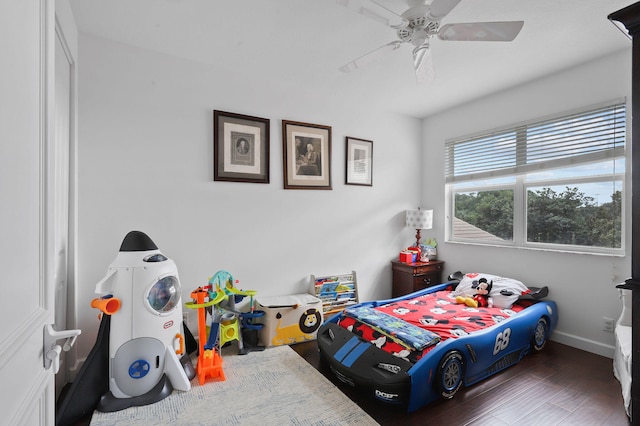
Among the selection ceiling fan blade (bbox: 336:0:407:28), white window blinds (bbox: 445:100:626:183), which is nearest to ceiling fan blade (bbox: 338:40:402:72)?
ceiling fan blade (bbox: 336:0:407:28)

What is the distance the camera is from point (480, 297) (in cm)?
311

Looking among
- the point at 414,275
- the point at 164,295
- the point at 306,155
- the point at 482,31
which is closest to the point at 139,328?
the point at 164,295

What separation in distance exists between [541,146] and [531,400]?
2412 mm

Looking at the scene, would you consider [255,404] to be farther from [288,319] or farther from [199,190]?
[199,190]

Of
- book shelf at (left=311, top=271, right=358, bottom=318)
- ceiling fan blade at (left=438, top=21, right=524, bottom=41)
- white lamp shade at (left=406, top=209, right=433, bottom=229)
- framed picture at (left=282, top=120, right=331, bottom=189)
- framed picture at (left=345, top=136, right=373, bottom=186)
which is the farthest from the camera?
white lamp shade at (left=406, top=209, right=433, bottom=229)

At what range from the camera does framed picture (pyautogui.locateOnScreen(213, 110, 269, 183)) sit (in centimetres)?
292

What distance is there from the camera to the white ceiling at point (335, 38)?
207 cm

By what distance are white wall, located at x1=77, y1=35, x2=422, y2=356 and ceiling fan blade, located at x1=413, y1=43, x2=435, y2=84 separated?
4.76 feet

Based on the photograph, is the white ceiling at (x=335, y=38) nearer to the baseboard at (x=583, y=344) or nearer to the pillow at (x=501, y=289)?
the pillow at (x=501, y=289)

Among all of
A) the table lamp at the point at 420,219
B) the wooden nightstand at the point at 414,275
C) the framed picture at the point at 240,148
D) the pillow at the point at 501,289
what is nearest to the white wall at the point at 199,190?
the framed picture at the point at 240,148

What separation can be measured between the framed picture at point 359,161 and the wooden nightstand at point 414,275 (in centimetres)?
116

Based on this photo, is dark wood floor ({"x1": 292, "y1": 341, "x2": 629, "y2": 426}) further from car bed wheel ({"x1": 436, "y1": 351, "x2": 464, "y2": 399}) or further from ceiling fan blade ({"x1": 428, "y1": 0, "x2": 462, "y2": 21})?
ceiling fan blade ({"x1": 428, "y1": 0, "x2": 462, "y2": 21})

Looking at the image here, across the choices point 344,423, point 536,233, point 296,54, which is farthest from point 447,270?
point 296,54

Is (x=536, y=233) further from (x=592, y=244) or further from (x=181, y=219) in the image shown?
(x=181, y=219)
